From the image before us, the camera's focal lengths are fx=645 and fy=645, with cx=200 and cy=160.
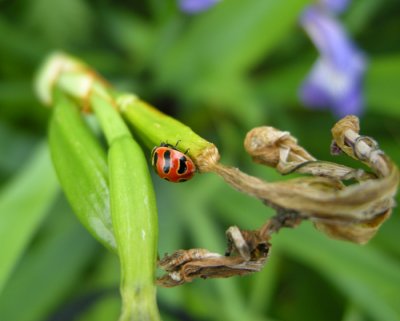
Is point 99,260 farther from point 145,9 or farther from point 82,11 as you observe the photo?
point 145,9

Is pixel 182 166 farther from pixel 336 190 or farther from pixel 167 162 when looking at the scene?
pixel 336 190

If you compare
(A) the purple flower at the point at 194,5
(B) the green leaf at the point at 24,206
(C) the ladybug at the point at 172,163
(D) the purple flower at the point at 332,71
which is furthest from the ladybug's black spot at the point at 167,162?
(D) the purple flower at the point at 332,71

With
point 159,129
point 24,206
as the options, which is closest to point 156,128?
point 159,129

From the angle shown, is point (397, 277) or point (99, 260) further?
point (99, 260)

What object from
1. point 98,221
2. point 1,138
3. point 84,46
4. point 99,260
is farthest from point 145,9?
point 98,221

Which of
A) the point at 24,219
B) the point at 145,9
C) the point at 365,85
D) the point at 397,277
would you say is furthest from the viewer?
the point at 145,9

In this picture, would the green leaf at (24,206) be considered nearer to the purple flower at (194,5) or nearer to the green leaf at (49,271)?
the green leaf at (49,271)
